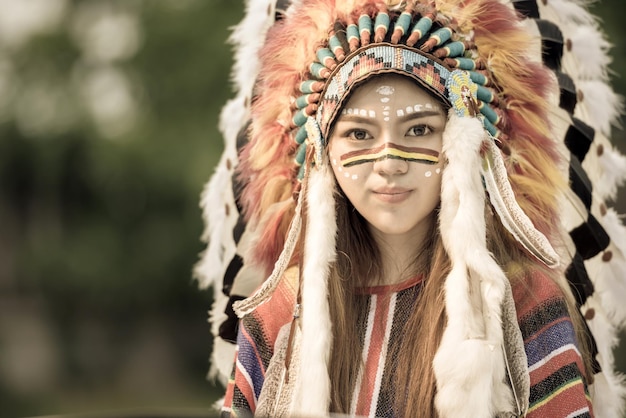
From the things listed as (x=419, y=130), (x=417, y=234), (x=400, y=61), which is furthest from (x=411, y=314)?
(x=400, y=61)

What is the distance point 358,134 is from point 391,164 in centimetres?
14

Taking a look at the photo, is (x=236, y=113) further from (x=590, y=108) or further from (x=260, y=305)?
(x=590, y=108)

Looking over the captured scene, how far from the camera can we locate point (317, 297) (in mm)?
2213

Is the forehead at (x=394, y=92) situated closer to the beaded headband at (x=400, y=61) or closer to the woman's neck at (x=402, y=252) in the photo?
the beaded headband at (x=400, y=61)

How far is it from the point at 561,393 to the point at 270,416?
2.25 ft

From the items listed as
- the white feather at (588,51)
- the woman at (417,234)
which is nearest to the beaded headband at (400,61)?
the woman at (417,234)

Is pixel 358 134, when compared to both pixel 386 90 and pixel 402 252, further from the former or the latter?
pixel 402 252

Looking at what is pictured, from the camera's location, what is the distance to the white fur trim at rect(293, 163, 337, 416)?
2148mm

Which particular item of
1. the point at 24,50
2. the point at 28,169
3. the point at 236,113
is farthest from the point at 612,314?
the point at 24,50

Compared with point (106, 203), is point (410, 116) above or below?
above

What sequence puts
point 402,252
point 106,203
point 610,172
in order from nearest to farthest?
point 402,252
point 610,172
point 106,203

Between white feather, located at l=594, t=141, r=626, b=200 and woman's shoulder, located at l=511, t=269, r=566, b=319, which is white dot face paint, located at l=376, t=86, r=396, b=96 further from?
white feather, located at l=594, t=141, r=626, b=200

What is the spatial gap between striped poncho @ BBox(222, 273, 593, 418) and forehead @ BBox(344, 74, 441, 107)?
442 millimetres

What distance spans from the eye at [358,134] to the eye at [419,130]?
105 millimetres
